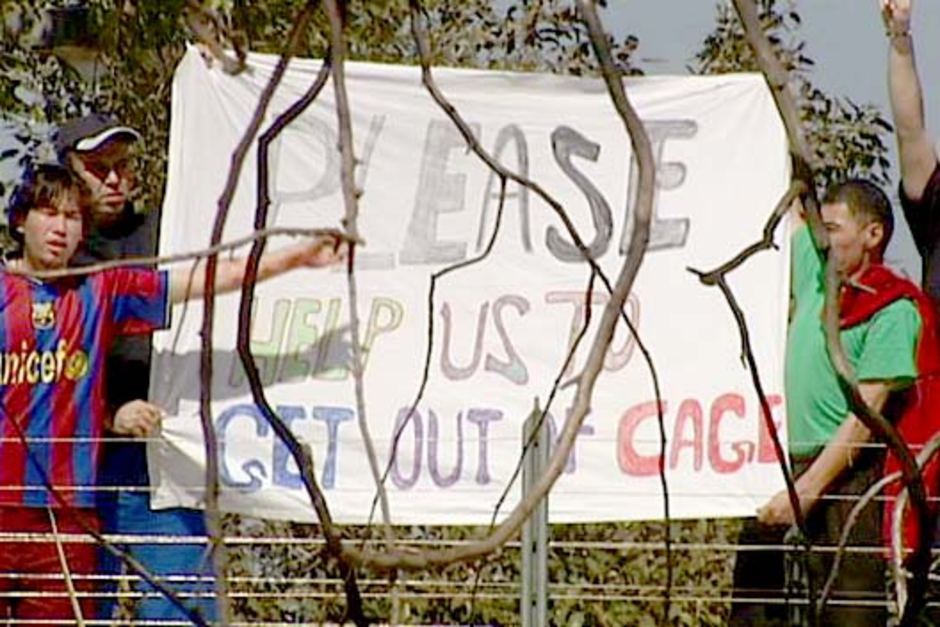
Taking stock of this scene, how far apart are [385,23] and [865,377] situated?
6.88 feet

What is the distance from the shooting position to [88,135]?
5820 mm

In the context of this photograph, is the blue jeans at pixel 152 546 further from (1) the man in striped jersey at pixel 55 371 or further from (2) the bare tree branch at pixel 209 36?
(2) the bare tree branch at pixel 209 36

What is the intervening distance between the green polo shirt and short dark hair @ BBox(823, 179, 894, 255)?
120 mm

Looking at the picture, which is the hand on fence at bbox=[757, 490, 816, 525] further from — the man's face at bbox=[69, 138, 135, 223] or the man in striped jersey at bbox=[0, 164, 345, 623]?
the man's face at bbox=[69, 138, 135, 223]

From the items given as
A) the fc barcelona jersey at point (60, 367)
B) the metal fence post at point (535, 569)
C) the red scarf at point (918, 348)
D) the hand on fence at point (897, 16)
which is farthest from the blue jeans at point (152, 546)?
the hand on fence at point (897, 16)

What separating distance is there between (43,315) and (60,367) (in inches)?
4.6

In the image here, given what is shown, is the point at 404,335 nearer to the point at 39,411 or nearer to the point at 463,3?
the point at 39,411

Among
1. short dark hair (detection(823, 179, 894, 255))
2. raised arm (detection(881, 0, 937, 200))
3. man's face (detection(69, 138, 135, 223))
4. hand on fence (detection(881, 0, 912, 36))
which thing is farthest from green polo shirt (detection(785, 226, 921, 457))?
man's face (detection(69, 138, 135, 223))

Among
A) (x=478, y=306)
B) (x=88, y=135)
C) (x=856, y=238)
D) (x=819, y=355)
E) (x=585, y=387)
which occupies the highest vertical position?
(x=88, y=135)

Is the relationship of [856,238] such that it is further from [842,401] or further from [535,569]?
[535,569]

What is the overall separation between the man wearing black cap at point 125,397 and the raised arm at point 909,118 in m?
1.64

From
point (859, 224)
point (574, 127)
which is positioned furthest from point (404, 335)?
point (859, 224)

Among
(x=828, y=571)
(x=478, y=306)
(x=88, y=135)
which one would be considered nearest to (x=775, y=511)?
(x=828, y=571)

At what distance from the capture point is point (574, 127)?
227 inches
